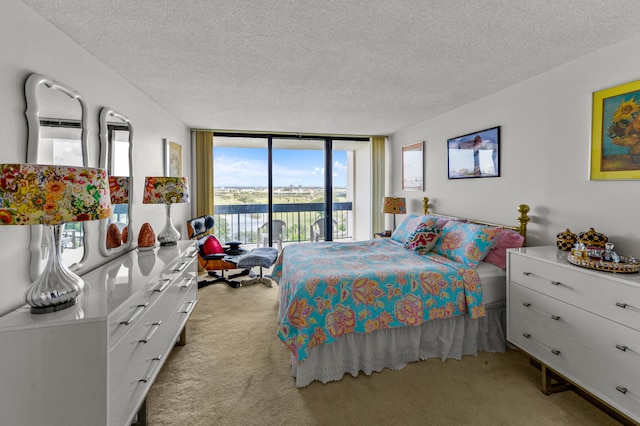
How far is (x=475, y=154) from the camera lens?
11.8 feet

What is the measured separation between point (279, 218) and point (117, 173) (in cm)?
354

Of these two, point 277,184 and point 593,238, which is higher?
point 277,184

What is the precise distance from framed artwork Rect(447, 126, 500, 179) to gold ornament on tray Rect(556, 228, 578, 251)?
1033mm

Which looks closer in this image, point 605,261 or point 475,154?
point 605,261

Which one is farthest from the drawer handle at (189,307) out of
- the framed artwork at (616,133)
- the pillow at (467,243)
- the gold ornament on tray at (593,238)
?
the framed artwork at (616,133)

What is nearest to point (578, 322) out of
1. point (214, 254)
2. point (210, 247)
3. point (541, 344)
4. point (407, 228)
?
point (541, 344)

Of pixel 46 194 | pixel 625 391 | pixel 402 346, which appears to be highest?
pixel 46 194

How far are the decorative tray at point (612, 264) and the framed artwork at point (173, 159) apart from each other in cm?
426

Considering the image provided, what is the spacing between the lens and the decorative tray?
1.80 meters

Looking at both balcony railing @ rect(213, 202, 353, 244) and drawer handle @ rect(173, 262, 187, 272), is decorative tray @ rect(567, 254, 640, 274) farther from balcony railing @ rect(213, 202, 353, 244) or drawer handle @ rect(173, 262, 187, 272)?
balcony railing @ rect(213, 202, 353, 244)

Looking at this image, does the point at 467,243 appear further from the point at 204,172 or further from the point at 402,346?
the point at 204,172

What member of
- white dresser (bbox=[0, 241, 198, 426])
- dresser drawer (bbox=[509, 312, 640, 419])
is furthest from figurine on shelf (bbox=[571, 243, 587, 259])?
white dresser (bbox=[0, 241, 198, 426])

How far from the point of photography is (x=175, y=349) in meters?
2.69

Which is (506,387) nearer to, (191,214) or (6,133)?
(6,133)
